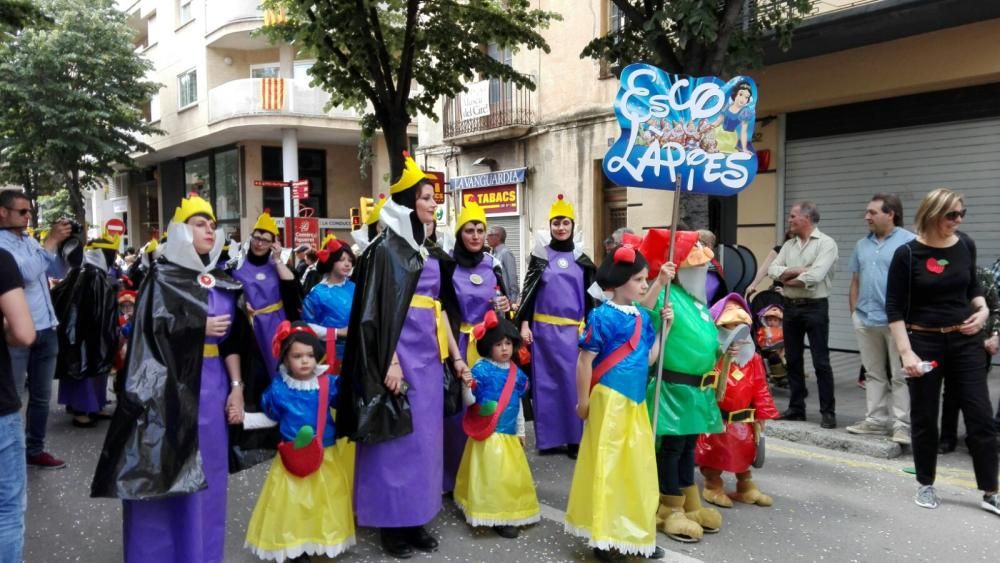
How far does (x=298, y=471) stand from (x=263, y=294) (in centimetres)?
306

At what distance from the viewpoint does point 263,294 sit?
668 centimetres

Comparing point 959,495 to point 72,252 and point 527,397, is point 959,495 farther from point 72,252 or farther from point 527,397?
point 72,252

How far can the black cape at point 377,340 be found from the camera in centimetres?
398

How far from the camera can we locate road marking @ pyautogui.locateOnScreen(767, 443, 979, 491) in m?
5.34

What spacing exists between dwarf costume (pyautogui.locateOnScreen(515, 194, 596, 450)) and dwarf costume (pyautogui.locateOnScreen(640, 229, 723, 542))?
5.44 ft

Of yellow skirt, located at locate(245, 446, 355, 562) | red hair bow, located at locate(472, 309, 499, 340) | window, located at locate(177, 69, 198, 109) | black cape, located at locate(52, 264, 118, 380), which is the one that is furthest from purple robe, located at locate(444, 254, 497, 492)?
window, located at locate(177, 69, 198, 109)

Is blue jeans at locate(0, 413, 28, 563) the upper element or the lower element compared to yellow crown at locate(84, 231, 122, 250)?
lower

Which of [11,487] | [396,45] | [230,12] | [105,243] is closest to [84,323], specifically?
[105,243]

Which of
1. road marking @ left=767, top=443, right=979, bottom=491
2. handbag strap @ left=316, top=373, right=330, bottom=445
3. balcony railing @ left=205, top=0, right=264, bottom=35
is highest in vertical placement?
balcony railing @ left=205, top=0, right=264, bottom=35

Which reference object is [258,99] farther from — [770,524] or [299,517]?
[770,524]

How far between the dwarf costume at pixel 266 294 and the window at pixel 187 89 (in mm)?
21077

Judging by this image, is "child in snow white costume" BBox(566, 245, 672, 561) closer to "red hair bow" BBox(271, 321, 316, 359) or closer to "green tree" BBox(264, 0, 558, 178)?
"red hair bow" BBox(271, 321, 316, 359)

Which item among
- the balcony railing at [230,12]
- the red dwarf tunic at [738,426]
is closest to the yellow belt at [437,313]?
the red dwarf tunic at [738,426]

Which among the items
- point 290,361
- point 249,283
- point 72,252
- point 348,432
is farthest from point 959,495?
point 72,252
